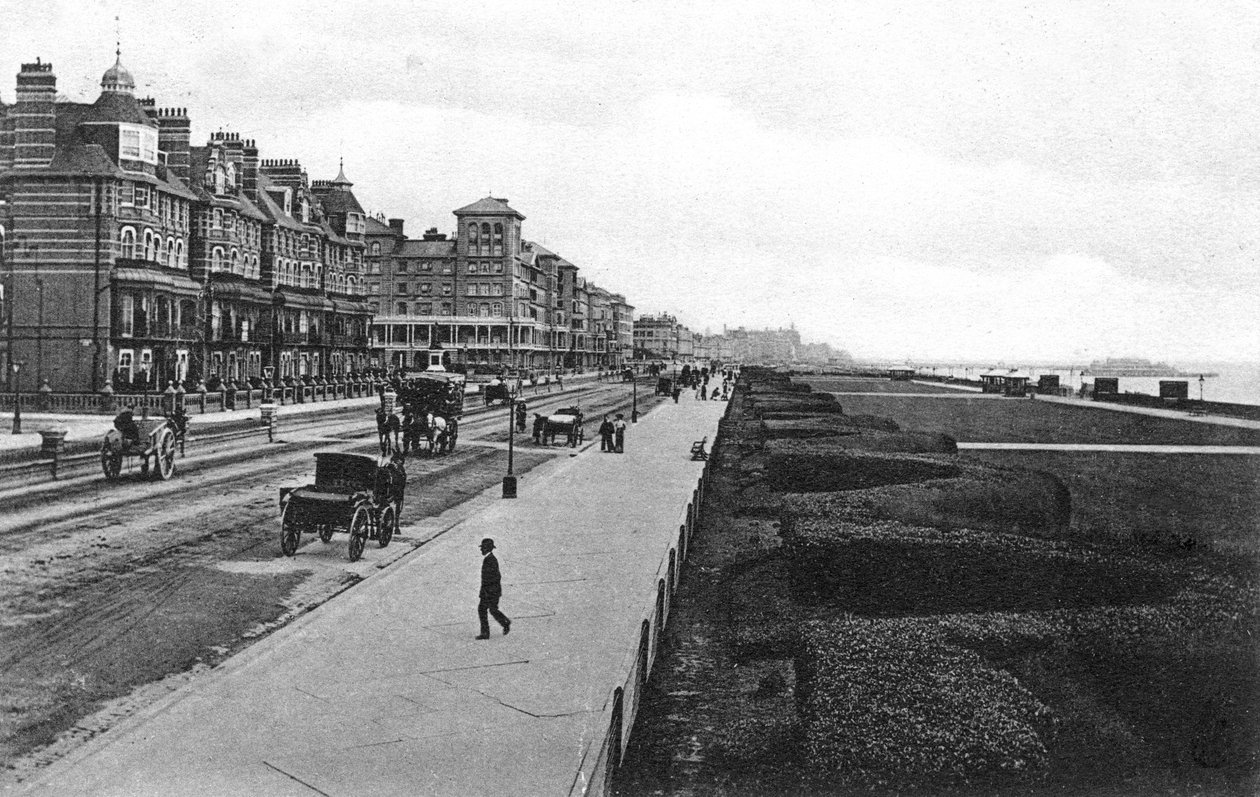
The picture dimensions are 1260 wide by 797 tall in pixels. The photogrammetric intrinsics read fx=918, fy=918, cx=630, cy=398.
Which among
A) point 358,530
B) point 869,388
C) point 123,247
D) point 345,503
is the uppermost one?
point 123,247

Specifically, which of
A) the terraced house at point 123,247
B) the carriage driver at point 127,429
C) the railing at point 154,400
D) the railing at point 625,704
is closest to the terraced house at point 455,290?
the terraced house at point 123,247

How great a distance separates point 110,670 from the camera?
1058 cm

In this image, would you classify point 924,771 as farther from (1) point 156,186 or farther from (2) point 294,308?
(2) point 294,308

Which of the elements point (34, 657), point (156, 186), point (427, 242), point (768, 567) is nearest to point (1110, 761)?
point (768, 567)

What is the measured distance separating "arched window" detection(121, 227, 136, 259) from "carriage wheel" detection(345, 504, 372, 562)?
36.7 m

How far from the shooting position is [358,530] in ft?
53.8

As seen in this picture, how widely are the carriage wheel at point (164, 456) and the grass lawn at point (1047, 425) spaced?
113ft

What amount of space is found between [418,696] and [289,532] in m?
8.05

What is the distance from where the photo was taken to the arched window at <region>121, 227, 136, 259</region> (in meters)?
45.7

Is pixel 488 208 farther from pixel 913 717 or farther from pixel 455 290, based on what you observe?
pixel 913 717

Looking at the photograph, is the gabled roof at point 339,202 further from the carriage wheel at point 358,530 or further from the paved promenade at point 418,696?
the paved promenade at point 418,696

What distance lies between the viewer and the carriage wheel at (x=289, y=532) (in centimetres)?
1639

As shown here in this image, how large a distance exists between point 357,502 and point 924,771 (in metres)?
11.4

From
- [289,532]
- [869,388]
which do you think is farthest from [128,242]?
[869,388]
